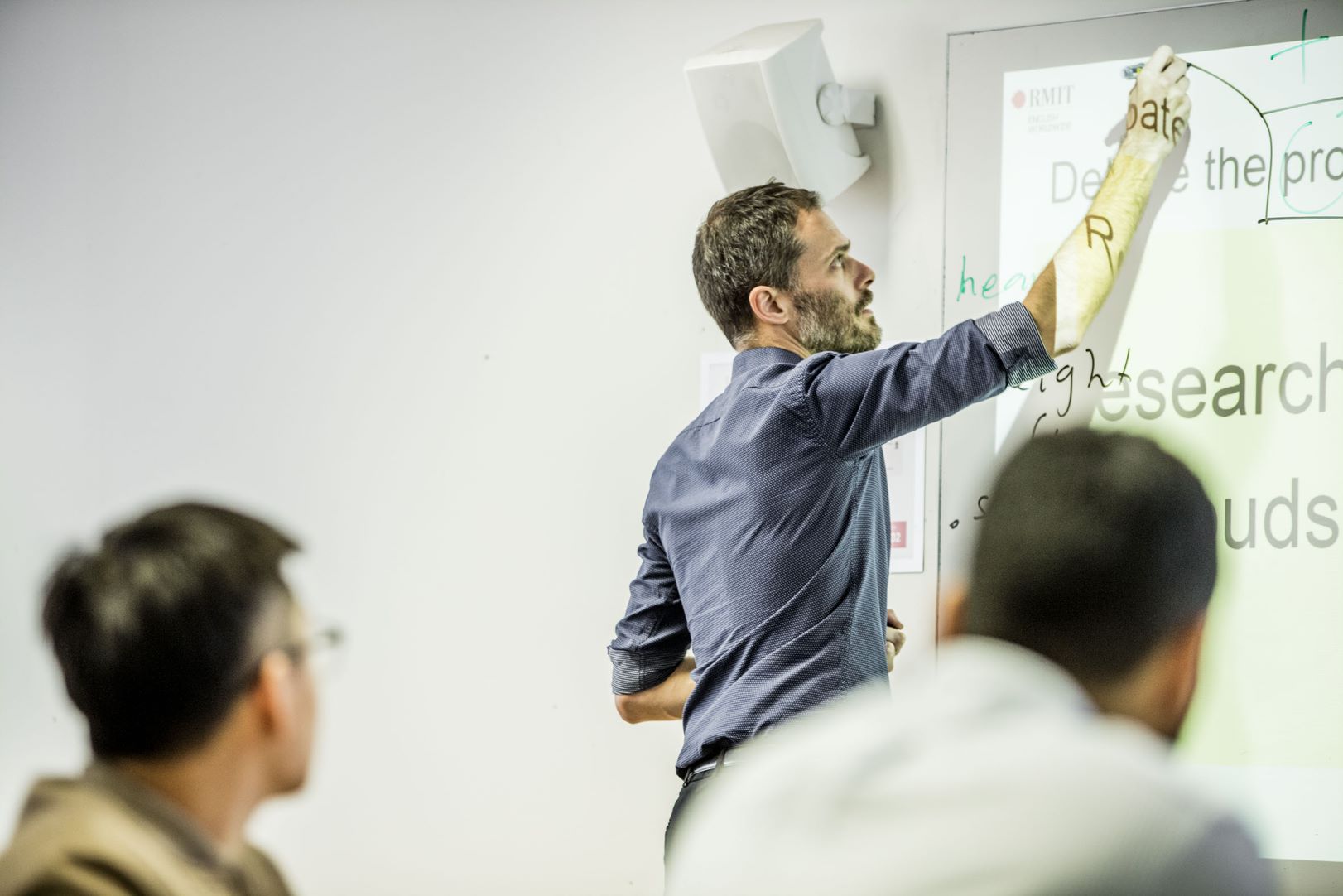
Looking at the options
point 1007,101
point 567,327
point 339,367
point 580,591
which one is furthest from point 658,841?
point 1007,101

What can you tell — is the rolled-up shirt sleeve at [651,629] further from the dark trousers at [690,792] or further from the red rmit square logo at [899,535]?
the red rmit square logo at [899,535]

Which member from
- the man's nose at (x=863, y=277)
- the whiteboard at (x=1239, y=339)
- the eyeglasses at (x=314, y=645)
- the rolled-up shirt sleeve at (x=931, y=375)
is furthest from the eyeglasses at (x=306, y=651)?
the whiteboard at (x=1239, y=339)

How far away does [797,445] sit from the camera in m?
1.68

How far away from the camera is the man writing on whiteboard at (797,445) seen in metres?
1.62

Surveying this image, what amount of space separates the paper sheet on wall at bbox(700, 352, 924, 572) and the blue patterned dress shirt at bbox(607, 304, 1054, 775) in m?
0.51

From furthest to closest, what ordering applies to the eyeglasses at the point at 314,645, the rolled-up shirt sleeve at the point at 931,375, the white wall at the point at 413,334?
1. the white wall at the point at 413,334
2. the rolled-up shirt sleeve at the point at 931,375
3. the eyeglasses at the point at 314,645

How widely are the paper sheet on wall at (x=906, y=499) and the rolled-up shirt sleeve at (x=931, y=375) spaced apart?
0.69m

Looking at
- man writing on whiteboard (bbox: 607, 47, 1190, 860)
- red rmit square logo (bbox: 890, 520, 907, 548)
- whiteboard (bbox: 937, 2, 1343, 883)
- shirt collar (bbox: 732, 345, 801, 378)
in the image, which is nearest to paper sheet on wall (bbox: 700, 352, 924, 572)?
red rmit square logo (bbox: 890, 520, 907, 548)

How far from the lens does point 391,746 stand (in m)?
2.65

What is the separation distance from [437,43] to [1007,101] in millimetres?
1224

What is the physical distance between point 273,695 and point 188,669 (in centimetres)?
7

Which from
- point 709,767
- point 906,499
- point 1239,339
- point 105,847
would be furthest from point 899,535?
point 105,847

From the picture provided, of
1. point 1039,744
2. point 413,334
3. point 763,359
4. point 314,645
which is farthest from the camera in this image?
point 413,334

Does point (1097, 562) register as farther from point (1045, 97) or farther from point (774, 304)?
point (1045, 97)
